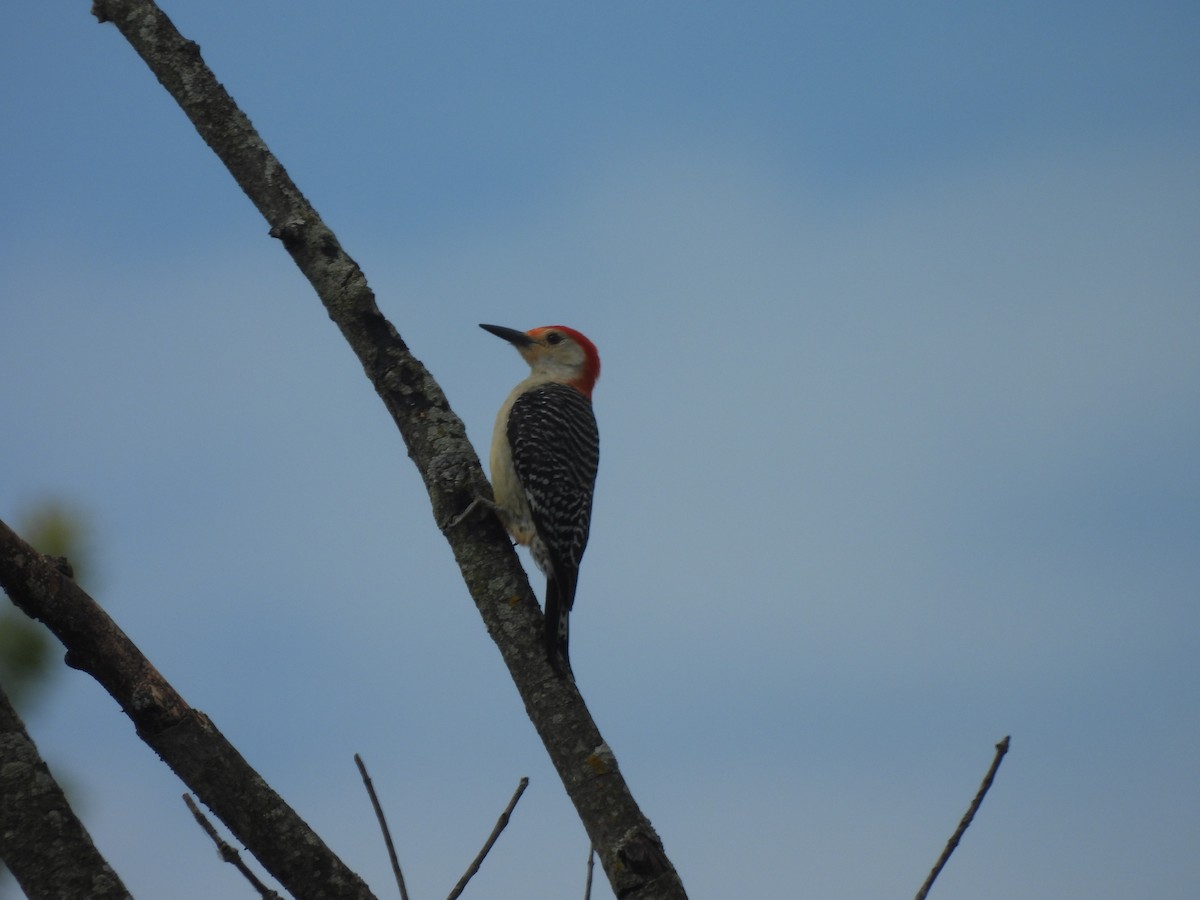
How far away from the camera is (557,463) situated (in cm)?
→ 643

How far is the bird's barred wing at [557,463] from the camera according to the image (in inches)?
238

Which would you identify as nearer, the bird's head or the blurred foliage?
the blurred foliage

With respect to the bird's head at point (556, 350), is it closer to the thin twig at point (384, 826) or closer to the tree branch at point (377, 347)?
the tree branch at point (377, 347)

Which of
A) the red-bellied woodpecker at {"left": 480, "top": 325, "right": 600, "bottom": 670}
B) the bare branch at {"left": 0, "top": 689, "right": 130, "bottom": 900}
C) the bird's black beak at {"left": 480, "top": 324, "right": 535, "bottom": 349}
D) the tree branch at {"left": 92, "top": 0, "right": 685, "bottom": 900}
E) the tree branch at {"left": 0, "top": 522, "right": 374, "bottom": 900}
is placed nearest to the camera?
the bare branch at {"left": 0, "top": 689, "right": 130, "bottom": 900}

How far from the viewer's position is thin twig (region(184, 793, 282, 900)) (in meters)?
2.85

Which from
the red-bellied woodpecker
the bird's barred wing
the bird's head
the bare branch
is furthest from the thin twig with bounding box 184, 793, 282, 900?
the bird's head

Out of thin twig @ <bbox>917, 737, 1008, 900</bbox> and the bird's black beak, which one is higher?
the bird's black beak

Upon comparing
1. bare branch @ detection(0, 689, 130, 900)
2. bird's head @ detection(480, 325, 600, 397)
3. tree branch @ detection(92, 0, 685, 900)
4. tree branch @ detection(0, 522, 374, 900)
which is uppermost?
bird's head @ detection(480, 325, 600, 397)

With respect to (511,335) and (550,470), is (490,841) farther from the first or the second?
(511,335)

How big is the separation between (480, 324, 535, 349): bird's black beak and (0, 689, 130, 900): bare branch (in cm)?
517

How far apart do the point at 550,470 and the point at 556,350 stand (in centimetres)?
177

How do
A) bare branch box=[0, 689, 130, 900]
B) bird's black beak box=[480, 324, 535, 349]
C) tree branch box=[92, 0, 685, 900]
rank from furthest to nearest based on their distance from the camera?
bird's black beak box=[480, 324, 535, 349]
tree branch box=[92, 0, 685, 900]
bare branch box=[0, 689, 130, 900]

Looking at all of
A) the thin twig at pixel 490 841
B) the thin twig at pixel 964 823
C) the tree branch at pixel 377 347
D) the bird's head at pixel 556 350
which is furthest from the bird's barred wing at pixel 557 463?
the thin twig at pixel 964 823

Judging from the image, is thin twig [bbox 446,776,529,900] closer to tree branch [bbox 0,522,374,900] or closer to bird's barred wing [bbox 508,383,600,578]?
tree branch [bbox 0,522,374,900]
